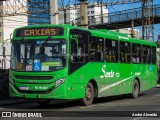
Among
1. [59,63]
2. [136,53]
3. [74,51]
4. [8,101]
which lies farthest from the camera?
[136,53]

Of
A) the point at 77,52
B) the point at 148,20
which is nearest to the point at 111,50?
the point at 77,52

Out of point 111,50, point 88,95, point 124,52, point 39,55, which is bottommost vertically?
point 88,95

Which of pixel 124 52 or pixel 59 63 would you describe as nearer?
pixel 59 63

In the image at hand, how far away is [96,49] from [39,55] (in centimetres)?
296

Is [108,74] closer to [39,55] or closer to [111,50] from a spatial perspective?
[111,50]

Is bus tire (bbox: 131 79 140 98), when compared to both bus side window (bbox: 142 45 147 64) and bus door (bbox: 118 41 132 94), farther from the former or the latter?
bus side window (bbox: 142 45 147 64)

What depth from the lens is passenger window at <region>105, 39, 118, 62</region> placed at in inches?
745

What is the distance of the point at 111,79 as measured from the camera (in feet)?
63.8

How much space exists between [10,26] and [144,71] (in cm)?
9279

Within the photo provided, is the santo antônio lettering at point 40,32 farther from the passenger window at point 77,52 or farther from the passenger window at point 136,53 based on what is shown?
the passenger window at point 136,53

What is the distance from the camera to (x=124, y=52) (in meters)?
20.6

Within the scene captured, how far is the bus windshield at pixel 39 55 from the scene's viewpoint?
15852mm

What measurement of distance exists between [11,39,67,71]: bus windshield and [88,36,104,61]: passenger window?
1.93 meters

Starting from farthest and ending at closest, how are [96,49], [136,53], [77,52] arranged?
[136,53] < [96,49] < [77,52]
